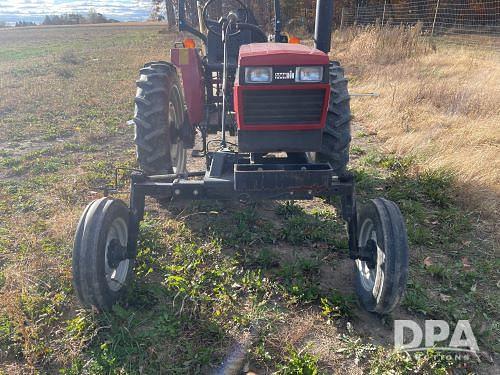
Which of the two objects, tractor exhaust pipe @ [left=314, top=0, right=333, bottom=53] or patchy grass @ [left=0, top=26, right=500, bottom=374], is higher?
tractor exhaust pipe @ [left=314, top=0, right=333, bottom=53]

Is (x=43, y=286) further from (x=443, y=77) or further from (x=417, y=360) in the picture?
(x=443, y=77)

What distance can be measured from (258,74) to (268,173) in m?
0.76

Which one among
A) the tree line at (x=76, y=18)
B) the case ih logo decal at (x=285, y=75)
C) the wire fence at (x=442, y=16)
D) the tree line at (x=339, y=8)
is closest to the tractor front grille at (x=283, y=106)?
the case ih logo decal at (x=285, y=75)

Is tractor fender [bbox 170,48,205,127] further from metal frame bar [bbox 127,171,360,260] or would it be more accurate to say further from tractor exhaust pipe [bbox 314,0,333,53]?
metal frame bar [bbox 127,171,360,260]

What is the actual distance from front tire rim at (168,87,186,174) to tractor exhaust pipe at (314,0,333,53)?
1.55 meters

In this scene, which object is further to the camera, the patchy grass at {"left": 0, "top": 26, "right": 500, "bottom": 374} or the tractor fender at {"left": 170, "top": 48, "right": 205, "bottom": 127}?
the tractor fender at {"left": 170, "top": 48, "right": 205, "bottom": 127}

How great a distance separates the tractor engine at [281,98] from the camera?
2990mm

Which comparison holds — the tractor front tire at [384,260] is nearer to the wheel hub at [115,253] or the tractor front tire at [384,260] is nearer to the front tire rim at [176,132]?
the wheel hub at [115,253]

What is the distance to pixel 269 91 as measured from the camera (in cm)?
306

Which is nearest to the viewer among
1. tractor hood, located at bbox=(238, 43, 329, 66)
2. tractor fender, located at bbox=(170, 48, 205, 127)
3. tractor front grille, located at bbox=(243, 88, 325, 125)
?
tractor hood, located at bbox=(238, 43, 329, 66)

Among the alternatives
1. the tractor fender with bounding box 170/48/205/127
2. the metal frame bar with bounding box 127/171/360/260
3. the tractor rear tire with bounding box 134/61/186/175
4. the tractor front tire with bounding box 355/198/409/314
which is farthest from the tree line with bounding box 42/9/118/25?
the tractor front tire with bounding box 355/198/409/314

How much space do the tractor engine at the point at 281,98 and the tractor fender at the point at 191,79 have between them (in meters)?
0.99

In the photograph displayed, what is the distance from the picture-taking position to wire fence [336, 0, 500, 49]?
1588 centimetres

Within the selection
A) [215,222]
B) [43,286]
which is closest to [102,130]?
[215,222]
